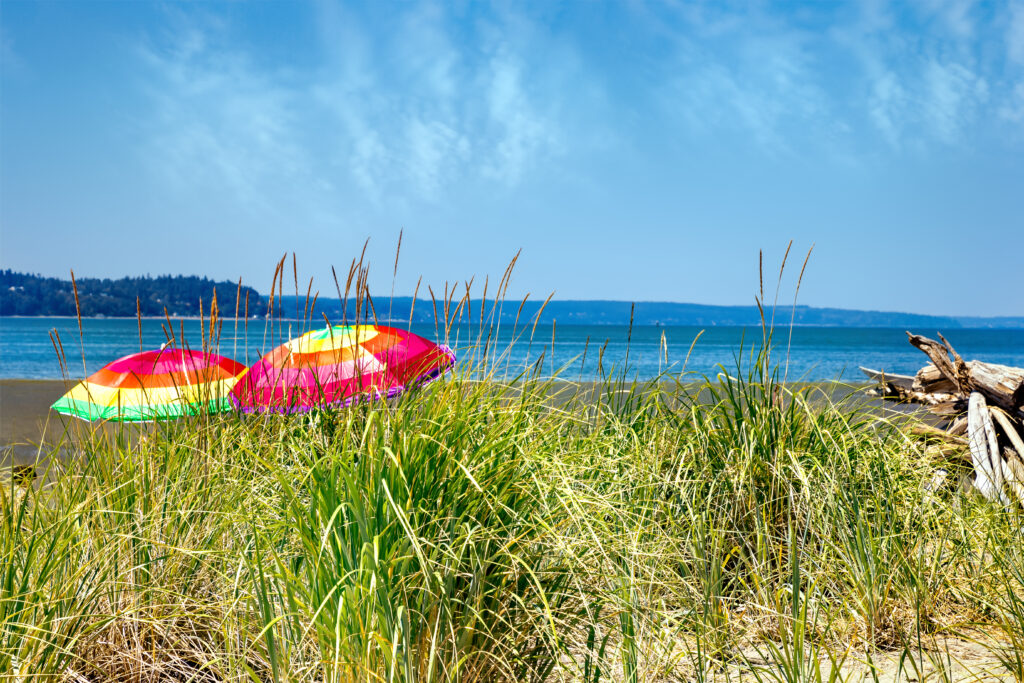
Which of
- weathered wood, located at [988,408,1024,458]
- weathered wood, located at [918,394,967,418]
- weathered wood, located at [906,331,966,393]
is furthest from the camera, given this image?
weathered wood, located at [918,394,967,418]

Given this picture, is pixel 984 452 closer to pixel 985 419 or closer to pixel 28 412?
pixel 985 419

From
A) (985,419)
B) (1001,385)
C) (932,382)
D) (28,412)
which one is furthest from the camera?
(28,412)

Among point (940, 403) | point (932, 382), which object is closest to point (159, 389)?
point (940, 403)

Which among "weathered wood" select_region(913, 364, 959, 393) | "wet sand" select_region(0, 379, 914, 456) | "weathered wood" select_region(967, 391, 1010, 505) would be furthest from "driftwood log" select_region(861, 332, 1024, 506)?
"weathered wood" select_region(913, 364, 959, 393)

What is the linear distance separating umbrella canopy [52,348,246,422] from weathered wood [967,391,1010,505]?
4660mm

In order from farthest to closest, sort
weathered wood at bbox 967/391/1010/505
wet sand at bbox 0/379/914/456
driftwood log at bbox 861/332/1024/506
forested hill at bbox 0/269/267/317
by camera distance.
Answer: forested hill at bbox 0/269/267/317 → wet sand at bbox 0/379/914/456 → driftwood log at bbox 861/332/1024/506 → weathered wood at bbox 967/391/1010/505

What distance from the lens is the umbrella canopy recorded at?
3.91 metres

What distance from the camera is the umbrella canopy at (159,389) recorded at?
3.91m

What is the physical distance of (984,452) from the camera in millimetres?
5613

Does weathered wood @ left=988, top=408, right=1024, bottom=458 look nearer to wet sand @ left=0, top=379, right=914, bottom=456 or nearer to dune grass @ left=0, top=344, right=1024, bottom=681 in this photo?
wet sand @ left=0, top=379, right=914, bottom=456

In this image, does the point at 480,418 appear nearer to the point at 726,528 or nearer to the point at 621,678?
the point at 621,678

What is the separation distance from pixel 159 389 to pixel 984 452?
607 centimetres

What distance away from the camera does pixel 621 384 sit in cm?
461

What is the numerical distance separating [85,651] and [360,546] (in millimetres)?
1325
